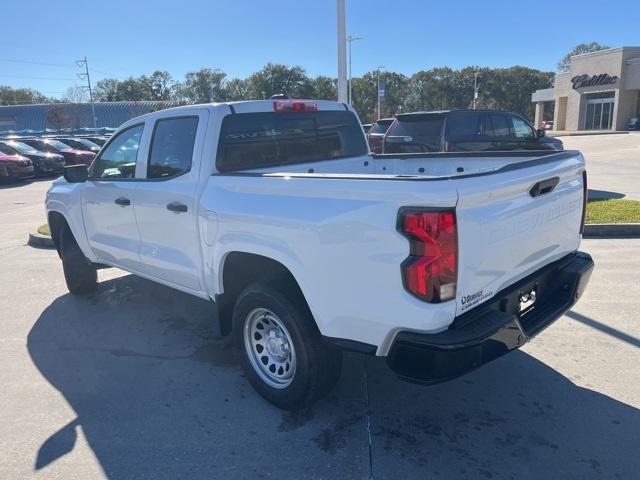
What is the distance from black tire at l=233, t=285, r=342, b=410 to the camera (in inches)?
123

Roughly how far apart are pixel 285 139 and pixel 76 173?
2.25m

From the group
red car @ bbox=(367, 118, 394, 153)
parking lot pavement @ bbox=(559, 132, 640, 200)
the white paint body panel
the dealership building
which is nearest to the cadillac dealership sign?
the dealership building

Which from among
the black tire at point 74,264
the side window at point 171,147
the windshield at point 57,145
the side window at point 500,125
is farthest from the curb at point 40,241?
the windshield at point 57,145

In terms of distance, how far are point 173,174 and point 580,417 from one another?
132 inches

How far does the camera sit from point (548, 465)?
2826mm

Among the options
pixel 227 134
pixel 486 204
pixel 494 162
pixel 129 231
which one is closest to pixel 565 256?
pixel 494 162

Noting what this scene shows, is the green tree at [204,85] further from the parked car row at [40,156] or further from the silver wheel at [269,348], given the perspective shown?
the silver wheel at [269,348]

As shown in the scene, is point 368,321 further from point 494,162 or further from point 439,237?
point 494,162

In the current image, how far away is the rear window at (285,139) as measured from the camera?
154 inches

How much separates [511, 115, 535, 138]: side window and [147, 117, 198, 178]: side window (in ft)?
30.1

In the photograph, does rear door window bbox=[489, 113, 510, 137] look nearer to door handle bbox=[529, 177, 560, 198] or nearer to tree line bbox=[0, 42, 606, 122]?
door handle bbox=[529, 177, 560, 198]

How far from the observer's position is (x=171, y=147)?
4.20m

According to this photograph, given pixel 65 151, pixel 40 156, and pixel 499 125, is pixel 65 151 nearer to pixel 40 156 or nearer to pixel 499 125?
pixel 40 156

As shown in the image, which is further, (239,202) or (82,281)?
(82,281)
